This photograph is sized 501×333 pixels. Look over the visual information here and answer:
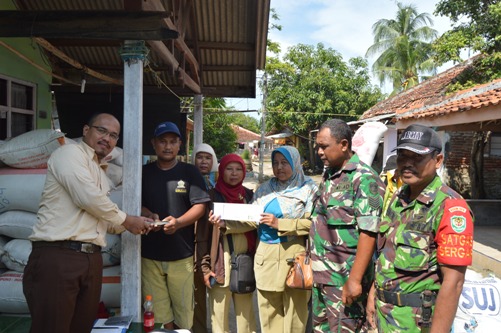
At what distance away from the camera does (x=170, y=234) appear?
3.18 metres

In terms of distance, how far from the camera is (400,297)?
2.09m

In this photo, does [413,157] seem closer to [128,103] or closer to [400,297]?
[400,297]

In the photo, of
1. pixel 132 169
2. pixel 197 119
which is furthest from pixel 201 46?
pixel 132 169

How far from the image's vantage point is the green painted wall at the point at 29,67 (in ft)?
16.1

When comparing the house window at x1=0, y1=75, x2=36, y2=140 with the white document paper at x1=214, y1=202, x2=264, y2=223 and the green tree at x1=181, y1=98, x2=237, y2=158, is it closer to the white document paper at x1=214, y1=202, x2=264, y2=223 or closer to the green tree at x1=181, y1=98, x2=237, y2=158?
the white document paper at x1=214, y1=202, x2=264, y2=223

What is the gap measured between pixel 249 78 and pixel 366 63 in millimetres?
19246

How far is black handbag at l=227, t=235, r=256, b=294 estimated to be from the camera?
3.31 metres

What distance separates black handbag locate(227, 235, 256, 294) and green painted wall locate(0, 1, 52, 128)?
3427 millimetres

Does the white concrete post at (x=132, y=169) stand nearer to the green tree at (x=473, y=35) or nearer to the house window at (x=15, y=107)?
the house window at (x=15, y=107)

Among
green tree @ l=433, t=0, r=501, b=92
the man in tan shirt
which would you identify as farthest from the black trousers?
green tree @ l=433, t=0, r=501, b=92

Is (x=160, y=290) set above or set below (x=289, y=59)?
below

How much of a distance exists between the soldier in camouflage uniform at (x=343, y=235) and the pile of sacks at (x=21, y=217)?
1.71 m

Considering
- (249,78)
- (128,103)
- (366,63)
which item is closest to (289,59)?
(366,63)

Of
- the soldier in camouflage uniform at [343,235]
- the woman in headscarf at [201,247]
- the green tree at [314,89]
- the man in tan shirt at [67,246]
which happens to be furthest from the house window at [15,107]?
the green tree at [314,89]
